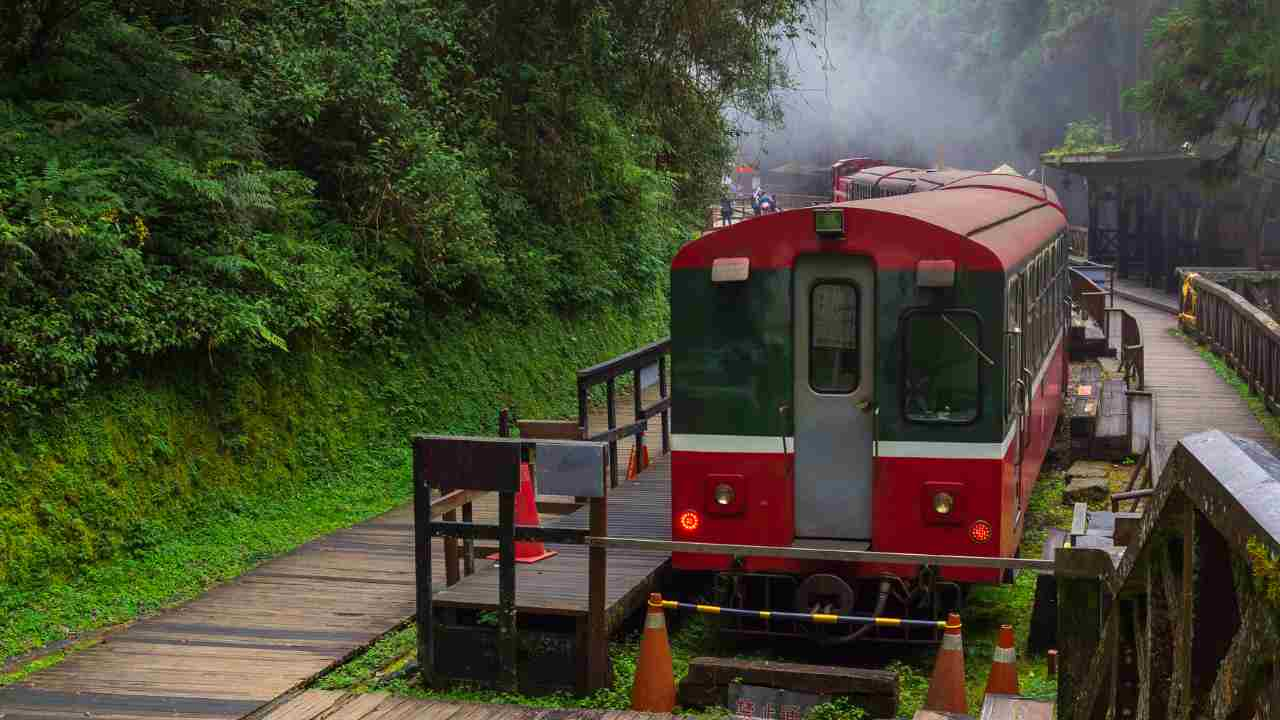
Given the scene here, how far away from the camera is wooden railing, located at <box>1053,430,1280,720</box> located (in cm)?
230

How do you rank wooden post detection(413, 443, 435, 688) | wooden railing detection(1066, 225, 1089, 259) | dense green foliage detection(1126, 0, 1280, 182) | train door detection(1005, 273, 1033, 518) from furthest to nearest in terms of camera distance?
wooden railing detection(1066, 225, 1089, 259)
dense green foliage detection(1126, 0, 1280, 182)
train door detection(1005, 273, 1033, 518)
wooden post detection(413, 443, 435, 688)

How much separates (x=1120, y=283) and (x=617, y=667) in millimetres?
35654

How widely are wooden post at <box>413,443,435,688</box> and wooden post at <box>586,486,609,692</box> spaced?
95cm

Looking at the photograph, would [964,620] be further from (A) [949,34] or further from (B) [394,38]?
(A) [949,34]

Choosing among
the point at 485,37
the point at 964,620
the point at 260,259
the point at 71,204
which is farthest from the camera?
the point at 485,37

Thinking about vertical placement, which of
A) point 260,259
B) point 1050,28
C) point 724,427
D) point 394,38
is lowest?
point 724,427

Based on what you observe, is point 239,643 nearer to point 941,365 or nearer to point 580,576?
point 580,576

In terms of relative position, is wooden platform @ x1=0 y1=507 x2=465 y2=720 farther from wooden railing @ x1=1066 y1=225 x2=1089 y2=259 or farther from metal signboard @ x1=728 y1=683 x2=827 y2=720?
wooden railing @ x1=1066 y1=225 x2=1089 y2=259

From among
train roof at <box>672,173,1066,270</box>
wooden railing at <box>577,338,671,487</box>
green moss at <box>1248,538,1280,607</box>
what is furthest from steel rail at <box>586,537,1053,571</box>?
green moss at <box>1248,538,1280,607</box>

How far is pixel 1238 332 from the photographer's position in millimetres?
23031

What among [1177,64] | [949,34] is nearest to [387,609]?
[1177,64]

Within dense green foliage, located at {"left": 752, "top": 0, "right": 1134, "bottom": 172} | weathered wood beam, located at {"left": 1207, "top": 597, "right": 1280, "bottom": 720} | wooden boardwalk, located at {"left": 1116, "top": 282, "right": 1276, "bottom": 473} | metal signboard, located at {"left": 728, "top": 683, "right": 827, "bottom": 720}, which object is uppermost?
dense green foliage, located at {"left": 752, "top": 0, "right": 1134, "bottom": 172}

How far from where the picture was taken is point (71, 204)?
35.5ft

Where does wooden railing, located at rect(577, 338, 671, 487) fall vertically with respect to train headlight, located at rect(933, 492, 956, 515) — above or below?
above
